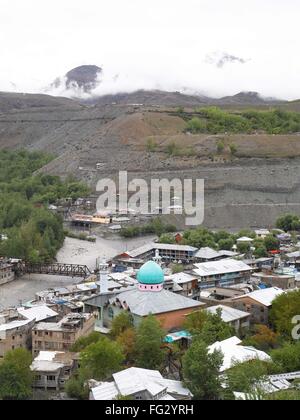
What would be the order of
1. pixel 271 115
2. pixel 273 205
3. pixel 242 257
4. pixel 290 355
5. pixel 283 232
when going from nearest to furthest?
pixel 290 355, pixel 242 257, pixel 283 232, pixel 273 205, pixel 271 115

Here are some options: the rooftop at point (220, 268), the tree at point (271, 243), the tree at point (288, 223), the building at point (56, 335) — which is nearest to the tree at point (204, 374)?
the building at point (56, 335)

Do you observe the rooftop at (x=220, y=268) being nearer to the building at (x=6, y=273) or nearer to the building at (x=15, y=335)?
the building at (x=15, y=335)

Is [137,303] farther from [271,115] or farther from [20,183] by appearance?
[271,115]

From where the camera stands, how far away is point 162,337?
2106 centimetres

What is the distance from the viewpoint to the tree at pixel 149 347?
2036 centimetres

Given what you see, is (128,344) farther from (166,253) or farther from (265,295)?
(166,253)

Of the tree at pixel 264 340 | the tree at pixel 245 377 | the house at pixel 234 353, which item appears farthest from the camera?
the tree at pixel 264 340

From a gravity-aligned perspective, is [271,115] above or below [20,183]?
above

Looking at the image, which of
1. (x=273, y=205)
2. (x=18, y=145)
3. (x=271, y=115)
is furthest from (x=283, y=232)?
(x=18, y=145)

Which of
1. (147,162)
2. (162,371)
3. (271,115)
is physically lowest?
(162,371)

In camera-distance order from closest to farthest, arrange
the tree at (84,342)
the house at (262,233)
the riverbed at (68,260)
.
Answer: the tree at (84,342) → the riverbed at (68,260) → the house at (262,233)

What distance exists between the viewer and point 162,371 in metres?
20.2

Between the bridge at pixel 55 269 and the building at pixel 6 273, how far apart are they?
2.72 feet

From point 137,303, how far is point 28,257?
51.9ft
